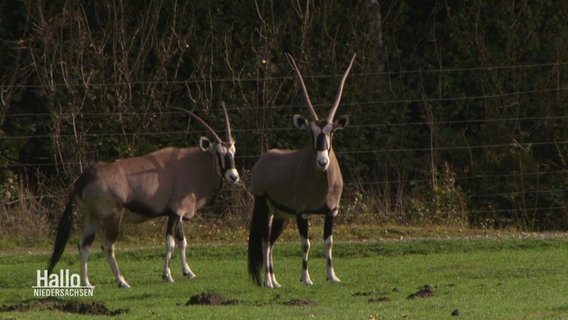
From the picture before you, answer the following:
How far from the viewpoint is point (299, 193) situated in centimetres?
1582

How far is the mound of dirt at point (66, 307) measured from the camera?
A: 40.6 feet

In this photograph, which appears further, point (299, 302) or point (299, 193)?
point (299, 193)

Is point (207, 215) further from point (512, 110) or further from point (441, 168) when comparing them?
point (512, 110)

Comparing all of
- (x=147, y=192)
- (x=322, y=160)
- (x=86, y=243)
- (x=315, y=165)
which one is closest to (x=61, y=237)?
(x=86, y=243)

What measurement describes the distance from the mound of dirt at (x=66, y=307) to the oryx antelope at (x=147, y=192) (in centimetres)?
243

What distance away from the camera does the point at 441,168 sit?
22453 millimetres

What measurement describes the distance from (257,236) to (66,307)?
372cm

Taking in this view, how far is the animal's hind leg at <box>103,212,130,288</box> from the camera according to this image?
1576cm

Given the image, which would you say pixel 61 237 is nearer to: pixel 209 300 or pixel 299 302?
pixel 209 300

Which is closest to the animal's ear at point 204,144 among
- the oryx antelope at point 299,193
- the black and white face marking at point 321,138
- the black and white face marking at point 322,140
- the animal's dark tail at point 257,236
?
the oryx antelope at point 299,193

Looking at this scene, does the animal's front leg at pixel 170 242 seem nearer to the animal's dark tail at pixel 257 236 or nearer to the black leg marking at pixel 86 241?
the black leg marking at pixel 86 241

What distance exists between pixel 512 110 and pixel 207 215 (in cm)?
536

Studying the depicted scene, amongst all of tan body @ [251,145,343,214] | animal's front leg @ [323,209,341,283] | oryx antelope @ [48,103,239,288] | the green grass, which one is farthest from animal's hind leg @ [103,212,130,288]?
animal's front leg @ [323,209,341,283]

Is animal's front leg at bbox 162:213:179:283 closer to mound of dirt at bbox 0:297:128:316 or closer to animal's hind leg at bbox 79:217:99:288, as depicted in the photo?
animal's hind leg at bbox 79:217:99:288
